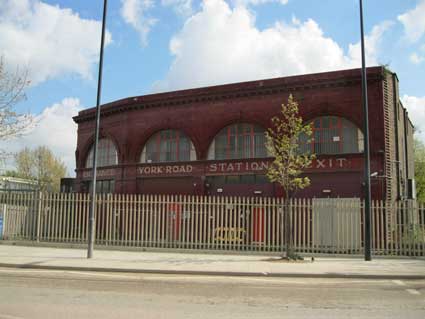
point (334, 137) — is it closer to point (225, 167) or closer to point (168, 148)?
point (225, 167)

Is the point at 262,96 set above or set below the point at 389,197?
above

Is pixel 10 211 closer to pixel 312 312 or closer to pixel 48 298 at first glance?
pixel 48 298

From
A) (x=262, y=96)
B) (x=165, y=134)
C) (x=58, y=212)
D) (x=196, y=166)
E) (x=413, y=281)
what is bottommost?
(x=413, y=281)

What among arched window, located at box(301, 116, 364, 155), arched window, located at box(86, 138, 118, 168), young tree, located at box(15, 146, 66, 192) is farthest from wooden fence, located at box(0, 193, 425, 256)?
young tree, located at box(15, 146, 66, 192)

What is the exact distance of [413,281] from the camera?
11828 mm

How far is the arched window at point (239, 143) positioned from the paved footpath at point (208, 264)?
32.8 feet

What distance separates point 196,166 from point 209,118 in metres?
3.15

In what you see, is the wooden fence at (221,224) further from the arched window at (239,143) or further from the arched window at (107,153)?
the arched window at (107,153)

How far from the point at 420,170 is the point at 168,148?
90.4ft

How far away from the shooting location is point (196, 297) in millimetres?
8875

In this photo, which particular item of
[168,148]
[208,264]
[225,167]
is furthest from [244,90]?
[208,264]

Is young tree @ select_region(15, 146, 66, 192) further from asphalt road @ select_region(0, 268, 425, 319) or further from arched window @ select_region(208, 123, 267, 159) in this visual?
asphalt road @ select_region(0, 268, 425, 319)

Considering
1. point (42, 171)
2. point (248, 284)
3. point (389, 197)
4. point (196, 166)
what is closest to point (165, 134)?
point (196, 166)

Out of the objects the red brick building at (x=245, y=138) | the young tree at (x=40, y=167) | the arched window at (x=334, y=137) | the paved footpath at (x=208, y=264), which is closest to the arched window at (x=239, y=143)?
the red brick building at (x=245, y=138)
